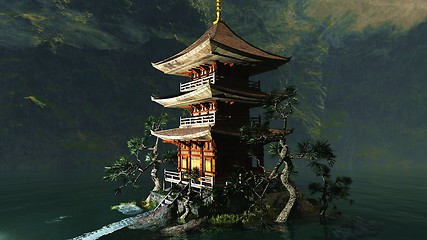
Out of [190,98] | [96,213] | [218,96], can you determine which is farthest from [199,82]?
[96,213]

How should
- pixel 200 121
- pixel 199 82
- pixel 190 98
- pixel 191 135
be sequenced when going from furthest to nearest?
pixel 200 121, pixel 199 82, pixel 190 98, pixel 191 135

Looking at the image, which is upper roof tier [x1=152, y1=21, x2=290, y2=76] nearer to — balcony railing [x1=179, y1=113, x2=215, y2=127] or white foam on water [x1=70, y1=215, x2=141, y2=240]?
balcony railing [x1=179, y1=113, x2=215, y2=127]

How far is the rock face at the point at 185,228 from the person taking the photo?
20.0 m

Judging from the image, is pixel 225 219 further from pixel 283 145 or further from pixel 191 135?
pixel 283 145

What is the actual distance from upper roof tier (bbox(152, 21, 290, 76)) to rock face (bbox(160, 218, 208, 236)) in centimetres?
1285

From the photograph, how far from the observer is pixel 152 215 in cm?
2284

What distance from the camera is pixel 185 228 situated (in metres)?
20.2

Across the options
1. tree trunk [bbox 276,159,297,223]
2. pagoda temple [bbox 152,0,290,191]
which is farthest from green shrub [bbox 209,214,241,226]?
tree trunk [bbox 276,159,297,223]

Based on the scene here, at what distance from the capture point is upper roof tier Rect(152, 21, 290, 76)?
2375 centimetres

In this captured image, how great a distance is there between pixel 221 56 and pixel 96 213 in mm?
18186

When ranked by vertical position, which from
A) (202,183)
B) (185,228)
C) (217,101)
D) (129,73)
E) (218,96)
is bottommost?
(185,228)

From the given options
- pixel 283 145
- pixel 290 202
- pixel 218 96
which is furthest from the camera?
pixel 218 96

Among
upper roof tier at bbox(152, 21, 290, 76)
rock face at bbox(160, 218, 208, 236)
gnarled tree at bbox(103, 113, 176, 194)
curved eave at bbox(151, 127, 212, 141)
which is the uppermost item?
upper roof tier at bbox(152, 21, 290, 76)

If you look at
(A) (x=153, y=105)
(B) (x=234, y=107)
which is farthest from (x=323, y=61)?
(B) (x=234, y=107)
